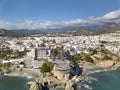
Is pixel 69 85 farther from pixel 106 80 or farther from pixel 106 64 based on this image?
pixel 106 64

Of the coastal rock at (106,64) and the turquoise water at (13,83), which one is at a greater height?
the coastal rock at (106,64)

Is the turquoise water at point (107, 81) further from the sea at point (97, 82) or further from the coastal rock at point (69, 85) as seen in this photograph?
the coastal rock at point (69, 85)

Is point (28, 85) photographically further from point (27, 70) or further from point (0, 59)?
A: point (0, 59)

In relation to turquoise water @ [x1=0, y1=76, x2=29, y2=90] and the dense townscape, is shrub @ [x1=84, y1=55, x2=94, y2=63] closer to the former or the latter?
the dense townscape

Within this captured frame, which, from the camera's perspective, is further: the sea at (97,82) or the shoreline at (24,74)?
the shoreline at (24,74)

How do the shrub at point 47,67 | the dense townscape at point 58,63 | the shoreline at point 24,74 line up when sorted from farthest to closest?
the shoreline at point 24,74 → the shrub at point 47,67 → the dense townscape at point 58,63

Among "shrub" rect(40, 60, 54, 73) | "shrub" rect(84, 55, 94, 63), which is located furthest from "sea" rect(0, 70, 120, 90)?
"shrub" rect(84, 55, 94, 63)

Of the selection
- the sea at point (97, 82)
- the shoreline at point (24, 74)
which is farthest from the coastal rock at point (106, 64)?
the shoreline at point (24, 74)
